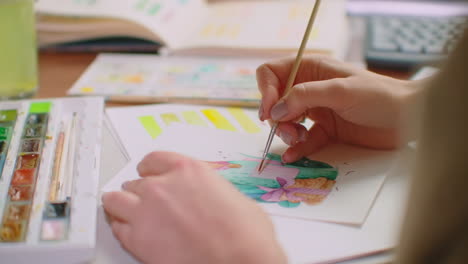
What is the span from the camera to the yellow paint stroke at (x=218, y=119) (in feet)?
2.38

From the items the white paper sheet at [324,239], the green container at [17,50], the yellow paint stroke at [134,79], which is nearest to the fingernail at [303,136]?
the white paper sheet at [324,239]

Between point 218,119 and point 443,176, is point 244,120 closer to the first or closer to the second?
point 218,119

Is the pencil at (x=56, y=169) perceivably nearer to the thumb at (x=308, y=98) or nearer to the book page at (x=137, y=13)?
the thumb at (x=308, y=98)

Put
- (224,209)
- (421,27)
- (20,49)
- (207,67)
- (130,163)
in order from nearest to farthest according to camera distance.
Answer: (224,209)
(130,163)
(20,49)
(207,67)
(421,27)

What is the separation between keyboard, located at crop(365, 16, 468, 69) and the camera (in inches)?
37.2

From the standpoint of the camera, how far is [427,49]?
0.95 metres

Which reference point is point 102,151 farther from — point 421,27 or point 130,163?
point 421,27

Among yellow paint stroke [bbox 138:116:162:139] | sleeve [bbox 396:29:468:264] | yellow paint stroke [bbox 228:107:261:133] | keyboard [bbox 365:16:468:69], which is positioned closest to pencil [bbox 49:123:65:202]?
yellow paint stroke [bbox 138:116:162:139]

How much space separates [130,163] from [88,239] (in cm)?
16

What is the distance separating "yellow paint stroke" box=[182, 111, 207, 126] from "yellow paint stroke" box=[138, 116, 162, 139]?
0.15 feet

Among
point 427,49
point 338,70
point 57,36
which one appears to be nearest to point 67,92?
point 57,36

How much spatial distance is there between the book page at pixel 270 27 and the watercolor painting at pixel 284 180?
377 mm

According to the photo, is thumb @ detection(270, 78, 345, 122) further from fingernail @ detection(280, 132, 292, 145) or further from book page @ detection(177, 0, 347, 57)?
book page @ detection(177, 0, 347, 57)

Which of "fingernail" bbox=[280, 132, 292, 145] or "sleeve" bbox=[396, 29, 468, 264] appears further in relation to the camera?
"fingernail" bbox=[280, 132, 292, 145]
